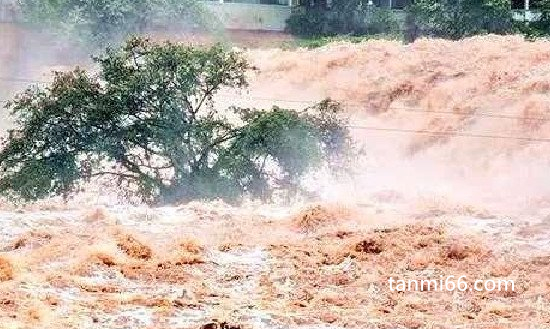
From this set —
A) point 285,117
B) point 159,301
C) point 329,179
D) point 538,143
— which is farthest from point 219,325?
point 538,143

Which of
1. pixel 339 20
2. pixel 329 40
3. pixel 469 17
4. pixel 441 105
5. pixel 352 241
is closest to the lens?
pixel 352 241

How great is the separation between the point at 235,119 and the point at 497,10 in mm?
21202

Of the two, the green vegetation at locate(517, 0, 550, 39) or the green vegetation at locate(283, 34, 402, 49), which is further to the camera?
the green vegetation at locate(283, 34, 402, 49)

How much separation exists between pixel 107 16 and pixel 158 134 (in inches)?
871

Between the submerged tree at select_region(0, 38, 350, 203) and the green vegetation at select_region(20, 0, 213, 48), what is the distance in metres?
20.6

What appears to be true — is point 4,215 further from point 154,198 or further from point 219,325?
point 219,325

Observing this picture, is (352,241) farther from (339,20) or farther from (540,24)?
(339,20)

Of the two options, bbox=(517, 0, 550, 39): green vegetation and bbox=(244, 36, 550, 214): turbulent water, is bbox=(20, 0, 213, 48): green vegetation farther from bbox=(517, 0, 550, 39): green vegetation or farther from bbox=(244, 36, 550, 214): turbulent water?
bbox=(517, 0, 550, 39): green vegetation

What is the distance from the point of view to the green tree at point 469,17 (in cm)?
4666

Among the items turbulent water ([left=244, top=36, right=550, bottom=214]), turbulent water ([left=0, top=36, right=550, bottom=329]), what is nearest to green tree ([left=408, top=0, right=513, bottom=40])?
turbulent water ([left=244, top=36, right=550, bottom=214])

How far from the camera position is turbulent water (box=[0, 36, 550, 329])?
1574cm

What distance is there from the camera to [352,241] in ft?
Result: 65.8

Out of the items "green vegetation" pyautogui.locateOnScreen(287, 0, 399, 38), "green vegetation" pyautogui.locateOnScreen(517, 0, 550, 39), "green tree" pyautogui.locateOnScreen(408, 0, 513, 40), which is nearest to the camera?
"green vegetation" pyautogui.locateOnScreen(517, 0, 550, 39)

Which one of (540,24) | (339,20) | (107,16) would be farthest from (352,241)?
(339,20)
